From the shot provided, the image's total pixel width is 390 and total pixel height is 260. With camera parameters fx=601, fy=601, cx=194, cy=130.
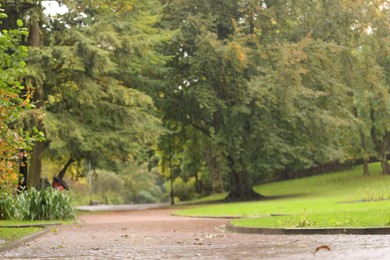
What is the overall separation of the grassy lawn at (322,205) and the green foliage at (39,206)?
5.59 metres

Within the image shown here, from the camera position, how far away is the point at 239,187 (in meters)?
39.3

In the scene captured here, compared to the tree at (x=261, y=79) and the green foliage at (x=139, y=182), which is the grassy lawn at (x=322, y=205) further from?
the green foliage at (x=139, y=182)

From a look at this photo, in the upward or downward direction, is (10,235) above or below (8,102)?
below

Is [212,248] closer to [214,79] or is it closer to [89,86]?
[89,86]

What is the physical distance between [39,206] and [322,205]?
1119cm

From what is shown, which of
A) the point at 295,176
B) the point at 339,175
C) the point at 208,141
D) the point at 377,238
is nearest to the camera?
the point at 377,238

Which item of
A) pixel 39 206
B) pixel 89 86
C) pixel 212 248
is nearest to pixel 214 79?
pixel 89 86

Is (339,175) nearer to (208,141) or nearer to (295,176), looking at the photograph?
(295,176)

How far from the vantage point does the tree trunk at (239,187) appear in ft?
127

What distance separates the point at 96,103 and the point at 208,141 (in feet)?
38.2

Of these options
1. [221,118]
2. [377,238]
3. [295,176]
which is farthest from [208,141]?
[377,238]

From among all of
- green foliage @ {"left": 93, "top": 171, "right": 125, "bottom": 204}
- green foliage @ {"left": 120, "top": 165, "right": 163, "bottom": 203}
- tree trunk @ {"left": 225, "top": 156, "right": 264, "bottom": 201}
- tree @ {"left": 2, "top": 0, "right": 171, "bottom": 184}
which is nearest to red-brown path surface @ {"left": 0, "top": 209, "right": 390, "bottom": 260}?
tree @ {"left": 2, "top": 0, "right": 171, "bottom": 184}

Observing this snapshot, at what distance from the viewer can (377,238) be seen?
10.7 metres

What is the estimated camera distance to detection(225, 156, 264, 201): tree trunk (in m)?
38.6
